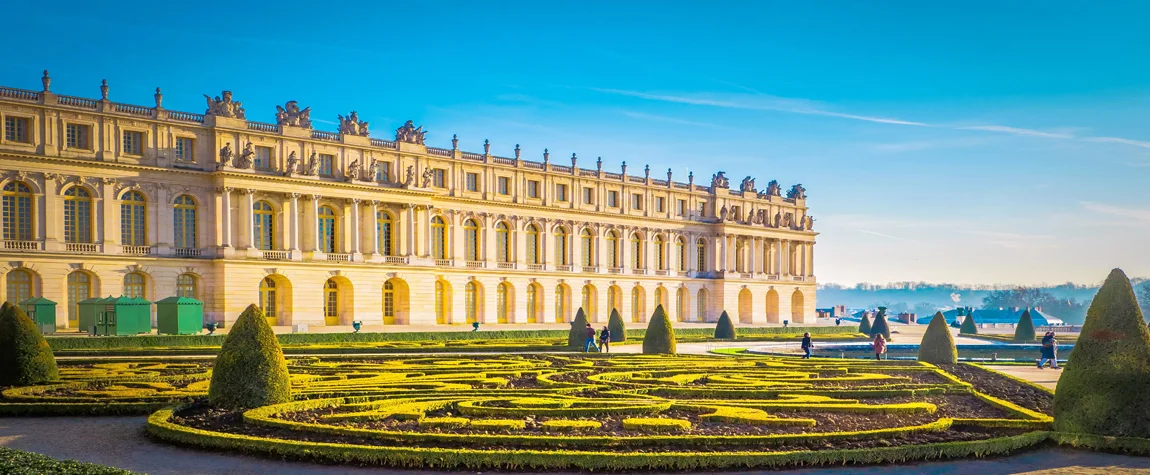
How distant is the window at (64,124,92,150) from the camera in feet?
153

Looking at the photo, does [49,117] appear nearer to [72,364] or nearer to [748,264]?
[72,364]

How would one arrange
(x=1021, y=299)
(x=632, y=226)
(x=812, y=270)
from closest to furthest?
(x=632, y=226) < (x=812, y=270) < (x=1021, y=299)

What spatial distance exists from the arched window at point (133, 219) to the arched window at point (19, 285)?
196 inches

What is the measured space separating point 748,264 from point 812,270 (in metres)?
10.5

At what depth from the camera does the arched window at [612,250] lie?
246 feet

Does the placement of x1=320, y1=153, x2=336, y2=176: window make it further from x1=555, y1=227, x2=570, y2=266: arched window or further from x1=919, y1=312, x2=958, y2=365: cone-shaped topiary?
x1=919, y1=312, x2=958, y2=365: cone-shaped topiary

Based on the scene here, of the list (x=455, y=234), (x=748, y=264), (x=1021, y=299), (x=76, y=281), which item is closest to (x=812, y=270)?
(x=748, y=264)

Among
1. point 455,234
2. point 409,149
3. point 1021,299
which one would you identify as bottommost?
point 1021,299

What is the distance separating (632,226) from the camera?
7588 cm

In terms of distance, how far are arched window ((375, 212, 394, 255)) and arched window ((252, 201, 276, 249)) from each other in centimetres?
713

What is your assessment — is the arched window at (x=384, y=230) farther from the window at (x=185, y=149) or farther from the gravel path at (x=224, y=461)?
the gravel path at (x=224, y=461)

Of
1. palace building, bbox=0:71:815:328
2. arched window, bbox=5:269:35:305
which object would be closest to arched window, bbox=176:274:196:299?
palace building, bbox=0:71:815:328

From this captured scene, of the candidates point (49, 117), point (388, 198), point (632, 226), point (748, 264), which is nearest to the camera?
point (49, 117)

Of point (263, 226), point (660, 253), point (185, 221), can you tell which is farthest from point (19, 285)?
point (660, 253)
